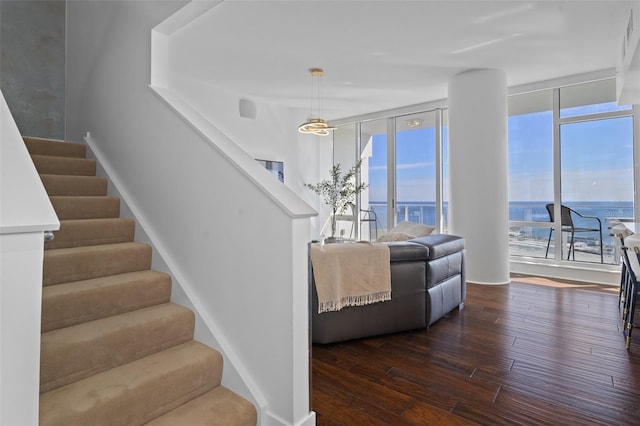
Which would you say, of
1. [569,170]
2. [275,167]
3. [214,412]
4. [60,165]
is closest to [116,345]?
[214,412]

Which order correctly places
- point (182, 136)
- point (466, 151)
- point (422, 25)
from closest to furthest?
point (182, 136) < point (422, 25) < point (466, 151)

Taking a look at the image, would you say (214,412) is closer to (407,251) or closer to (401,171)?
(407,251)

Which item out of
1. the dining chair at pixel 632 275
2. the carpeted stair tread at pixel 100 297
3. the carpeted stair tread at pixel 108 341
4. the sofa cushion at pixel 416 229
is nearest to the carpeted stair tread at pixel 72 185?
the carpeted stair tread at pixel 100 297

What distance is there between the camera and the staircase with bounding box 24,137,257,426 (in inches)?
58.2

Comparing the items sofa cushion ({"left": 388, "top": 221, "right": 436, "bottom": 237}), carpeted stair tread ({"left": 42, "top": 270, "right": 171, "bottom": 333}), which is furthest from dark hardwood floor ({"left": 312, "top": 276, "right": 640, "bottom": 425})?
carpeted stair tread ({"left": 42, "top": 270, "right": 171, "bottom": 333})

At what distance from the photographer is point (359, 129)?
7773mm

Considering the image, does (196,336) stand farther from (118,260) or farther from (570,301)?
(570,301)

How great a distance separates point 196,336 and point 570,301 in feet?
13.2

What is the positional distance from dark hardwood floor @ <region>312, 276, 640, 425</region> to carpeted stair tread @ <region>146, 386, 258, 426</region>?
0.41 metres

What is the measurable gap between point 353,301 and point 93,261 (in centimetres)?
179

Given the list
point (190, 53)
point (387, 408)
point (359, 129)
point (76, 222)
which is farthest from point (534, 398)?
point (359, 129)

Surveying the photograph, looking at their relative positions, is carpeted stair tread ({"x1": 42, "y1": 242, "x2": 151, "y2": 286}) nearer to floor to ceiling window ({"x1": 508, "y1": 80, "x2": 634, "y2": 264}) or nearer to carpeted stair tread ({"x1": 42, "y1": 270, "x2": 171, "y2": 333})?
carpeted stair tread ({"x1": 42, "y1": 270, "x2": 171, "y2": 333})

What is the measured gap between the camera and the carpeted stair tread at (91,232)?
7.31 feet

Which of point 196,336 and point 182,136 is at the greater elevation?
point 182,136
